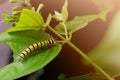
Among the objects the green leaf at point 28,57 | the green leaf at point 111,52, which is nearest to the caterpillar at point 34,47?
the green leaf at point 28,57

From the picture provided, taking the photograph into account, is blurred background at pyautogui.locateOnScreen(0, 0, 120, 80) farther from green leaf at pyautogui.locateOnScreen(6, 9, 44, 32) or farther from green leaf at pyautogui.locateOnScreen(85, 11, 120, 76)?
green leaf at pyautogui.locateOnScreen(6, 9, 44, 32)

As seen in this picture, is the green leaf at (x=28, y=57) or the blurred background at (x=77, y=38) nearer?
the green leaf at (x=28, y=57)

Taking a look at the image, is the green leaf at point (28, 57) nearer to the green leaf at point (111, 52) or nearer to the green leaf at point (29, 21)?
the green leaf at point (29, 21)

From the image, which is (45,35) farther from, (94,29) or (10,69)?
(94,29)

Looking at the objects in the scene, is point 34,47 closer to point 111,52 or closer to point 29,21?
point 29,21

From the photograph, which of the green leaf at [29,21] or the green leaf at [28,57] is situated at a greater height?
→ the green leaf at [29,21]

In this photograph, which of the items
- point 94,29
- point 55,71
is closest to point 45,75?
point 55,71
